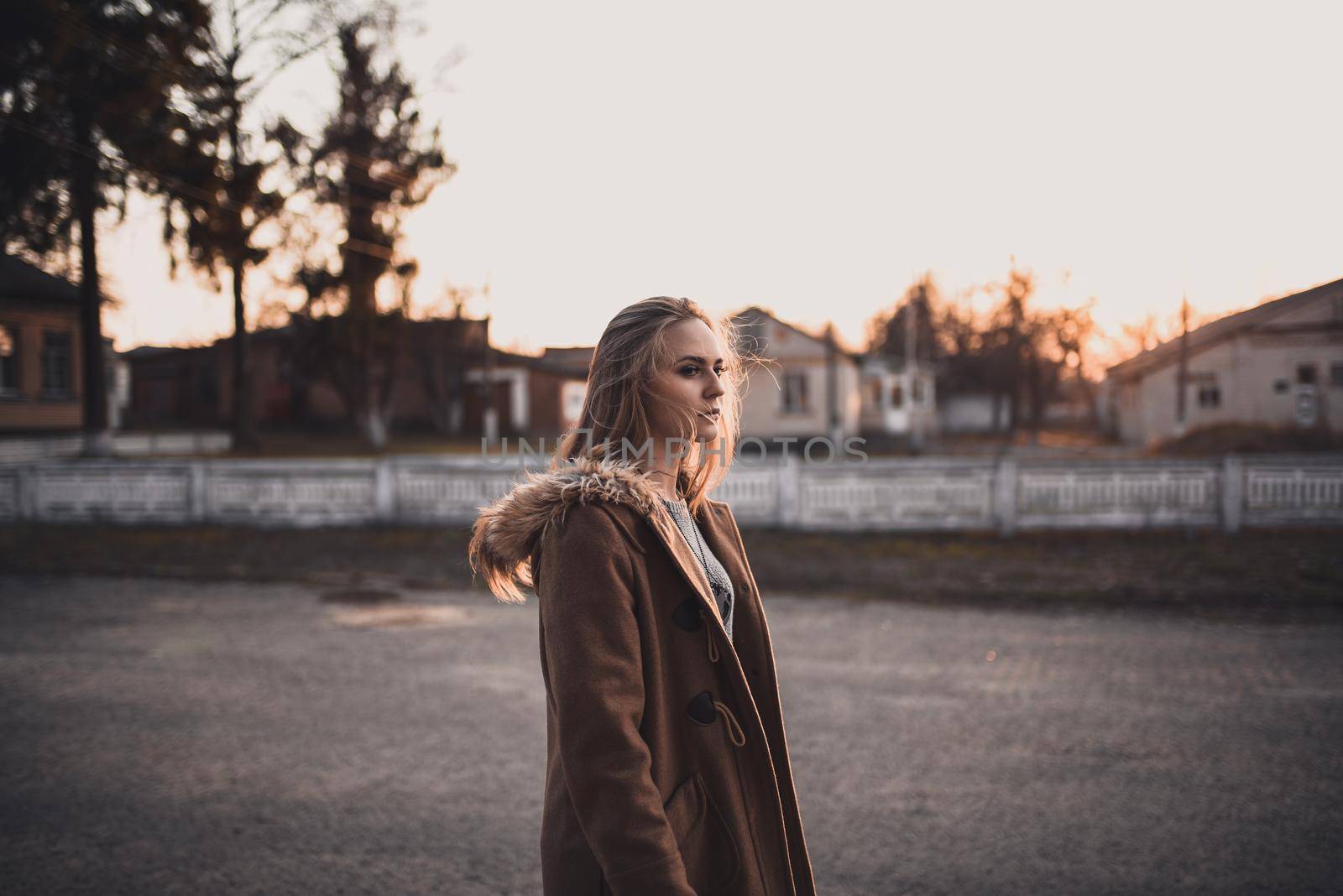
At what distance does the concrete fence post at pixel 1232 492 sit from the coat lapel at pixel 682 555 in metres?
12.6

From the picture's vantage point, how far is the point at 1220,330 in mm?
17344

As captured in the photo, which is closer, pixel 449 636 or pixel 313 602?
pixel 449 636

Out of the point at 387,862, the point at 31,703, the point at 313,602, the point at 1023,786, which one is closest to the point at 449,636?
the point at 313,602

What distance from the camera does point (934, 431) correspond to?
4834cm

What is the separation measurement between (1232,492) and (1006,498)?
303 cm

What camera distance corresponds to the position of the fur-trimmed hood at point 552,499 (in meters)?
1.55

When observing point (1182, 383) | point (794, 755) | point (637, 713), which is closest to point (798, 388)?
point (1182, 383)

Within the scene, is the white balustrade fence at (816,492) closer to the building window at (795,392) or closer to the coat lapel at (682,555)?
the coat lapel at (682,555)

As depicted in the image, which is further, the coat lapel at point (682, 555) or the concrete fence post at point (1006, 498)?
the concrete fence post at point (1006, 498)

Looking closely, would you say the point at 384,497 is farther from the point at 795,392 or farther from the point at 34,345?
the point at 795,392

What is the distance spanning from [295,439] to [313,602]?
32.2 metres

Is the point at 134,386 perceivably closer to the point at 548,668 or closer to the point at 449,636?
the point at 449,636

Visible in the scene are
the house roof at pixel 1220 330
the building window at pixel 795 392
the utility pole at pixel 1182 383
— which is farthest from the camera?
the building window at pixel 795 392

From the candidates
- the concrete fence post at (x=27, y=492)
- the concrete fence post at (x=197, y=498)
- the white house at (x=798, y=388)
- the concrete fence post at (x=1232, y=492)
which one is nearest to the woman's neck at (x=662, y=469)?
the concrete fence post at (x=1232, y=492)
